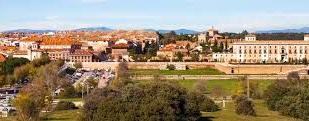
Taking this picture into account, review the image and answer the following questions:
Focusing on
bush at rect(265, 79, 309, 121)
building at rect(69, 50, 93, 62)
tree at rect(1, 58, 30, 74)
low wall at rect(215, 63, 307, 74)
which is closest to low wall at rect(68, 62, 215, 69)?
building at rect(69, 50, 93, 62)

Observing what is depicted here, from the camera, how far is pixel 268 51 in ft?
248

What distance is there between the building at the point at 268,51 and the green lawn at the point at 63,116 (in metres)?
44.3

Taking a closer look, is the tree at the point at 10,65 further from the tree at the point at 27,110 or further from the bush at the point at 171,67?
the tree at the point at 27,110

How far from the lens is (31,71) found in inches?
2100

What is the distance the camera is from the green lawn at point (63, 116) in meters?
29.0

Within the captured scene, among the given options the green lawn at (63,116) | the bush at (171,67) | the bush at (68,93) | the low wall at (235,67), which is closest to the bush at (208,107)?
the green lawn at (63,116)

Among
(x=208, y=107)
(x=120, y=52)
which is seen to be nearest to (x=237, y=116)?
(x=208, y=107)

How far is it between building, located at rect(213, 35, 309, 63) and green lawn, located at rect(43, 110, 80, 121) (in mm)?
44335

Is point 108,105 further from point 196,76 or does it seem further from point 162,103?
point 196,76

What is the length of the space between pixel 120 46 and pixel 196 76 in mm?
36489

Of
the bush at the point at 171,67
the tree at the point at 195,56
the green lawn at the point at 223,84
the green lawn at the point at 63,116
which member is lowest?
the green lawn at the point at 223,84

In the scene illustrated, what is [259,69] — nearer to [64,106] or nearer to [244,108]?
[64,106]

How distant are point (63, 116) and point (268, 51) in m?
48.1

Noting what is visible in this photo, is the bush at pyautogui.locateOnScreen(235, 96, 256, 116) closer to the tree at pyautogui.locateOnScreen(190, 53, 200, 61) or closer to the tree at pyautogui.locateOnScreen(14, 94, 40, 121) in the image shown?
the tree at pyautogui.locateOnScreen(14, 94, 40, 121)
